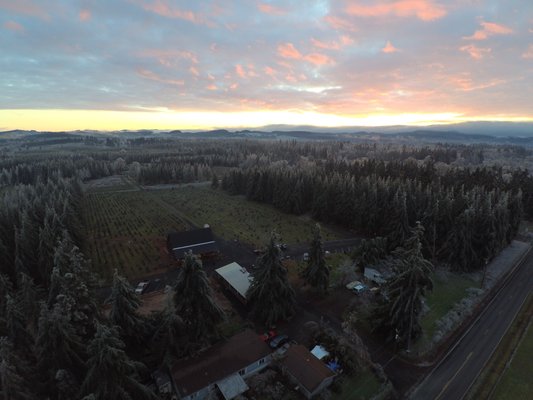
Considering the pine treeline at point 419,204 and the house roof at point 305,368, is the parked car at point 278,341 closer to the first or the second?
the house roof at point 305,368

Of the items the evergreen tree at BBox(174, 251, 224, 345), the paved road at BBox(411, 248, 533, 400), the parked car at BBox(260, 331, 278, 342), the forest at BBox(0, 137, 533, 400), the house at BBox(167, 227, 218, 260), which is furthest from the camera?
the house at BBox(167, 227, 218, 260)

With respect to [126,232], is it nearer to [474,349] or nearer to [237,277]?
[237,277]

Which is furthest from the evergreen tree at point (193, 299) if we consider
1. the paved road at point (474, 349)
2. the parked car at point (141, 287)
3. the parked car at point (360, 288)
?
the parked car at point (360, 288)

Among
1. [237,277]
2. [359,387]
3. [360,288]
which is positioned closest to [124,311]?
[237,277]

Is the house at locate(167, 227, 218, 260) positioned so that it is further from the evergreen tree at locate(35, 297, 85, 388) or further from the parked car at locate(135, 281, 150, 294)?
the evergreen tree at locate(35, 297, 85, 388)

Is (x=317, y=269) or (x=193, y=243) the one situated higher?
(x=317, y=269)

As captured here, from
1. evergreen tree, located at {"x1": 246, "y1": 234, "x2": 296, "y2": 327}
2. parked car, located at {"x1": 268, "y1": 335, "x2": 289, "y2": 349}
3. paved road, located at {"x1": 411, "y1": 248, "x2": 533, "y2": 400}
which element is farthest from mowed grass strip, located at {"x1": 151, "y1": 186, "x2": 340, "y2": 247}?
paved road, located at {"x1": 411, "y1": 248, "x2": 533, "y2": 400}
